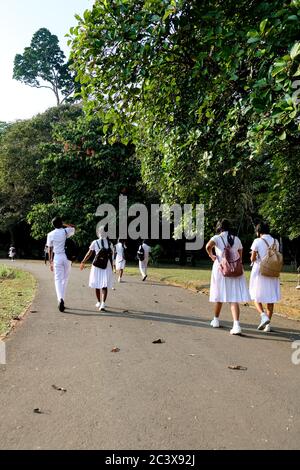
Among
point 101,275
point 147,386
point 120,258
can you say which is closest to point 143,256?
point 120,258

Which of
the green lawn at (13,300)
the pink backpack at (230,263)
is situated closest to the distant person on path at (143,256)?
the green lawn at (13,300)

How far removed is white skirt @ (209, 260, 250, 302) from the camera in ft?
27.6

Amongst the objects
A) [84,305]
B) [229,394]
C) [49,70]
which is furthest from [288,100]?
[49,70]

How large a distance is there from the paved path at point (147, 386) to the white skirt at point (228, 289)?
598mm

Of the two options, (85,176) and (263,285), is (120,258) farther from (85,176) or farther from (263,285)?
(85,176)

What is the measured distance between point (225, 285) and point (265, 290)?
2.43 feet

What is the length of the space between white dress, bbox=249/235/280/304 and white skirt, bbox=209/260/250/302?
0.24 meters

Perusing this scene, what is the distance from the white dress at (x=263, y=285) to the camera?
8539 millimetres

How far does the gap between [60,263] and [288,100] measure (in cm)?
666

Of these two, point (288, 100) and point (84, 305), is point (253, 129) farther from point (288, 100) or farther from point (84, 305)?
point (84, 305)

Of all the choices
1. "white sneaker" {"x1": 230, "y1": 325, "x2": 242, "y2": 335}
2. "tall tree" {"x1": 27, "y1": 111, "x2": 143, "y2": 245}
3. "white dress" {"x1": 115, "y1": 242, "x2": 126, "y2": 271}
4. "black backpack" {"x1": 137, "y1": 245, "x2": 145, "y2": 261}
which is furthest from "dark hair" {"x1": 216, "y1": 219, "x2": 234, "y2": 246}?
"tall tree" {"x1": 27, "y1": 111, "x2": 143, "y2": 245}

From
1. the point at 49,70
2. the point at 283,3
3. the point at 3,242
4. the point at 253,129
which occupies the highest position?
the point at 49,70

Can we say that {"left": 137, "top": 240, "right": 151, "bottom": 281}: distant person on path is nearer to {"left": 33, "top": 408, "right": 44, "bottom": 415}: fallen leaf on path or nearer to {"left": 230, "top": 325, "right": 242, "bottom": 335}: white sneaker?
{"left": 230, "top": 325, "right": 242, "bottom": 335}: white sneaker

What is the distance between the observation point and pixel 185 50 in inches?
348
